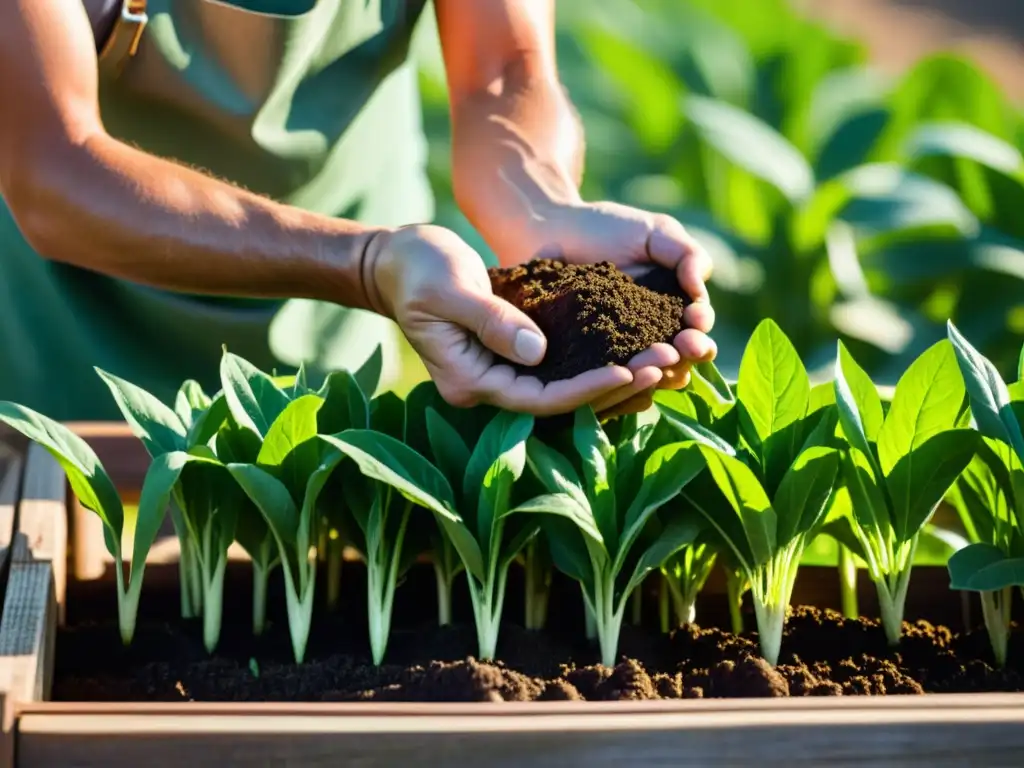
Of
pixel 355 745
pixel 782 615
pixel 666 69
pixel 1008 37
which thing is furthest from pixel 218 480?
pixel 1008 37

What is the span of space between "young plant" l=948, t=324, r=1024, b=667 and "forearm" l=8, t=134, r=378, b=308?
0.68 m

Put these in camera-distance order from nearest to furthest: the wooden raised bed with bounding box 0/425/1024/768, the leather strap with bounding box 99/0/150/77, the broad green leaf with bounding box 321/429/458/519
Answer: the wooden raised bed with bounding box 0/425/1024/768, the broad green leaf with bounding box 321/429/458/519, the leather strap with bounding box 99/0/150/77

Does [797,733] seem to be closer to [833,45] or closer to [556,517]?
[556,517]

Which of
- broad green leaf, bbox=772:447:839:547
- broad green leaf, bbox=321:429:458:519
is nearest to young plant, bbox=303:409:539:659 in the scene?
broad green leaf, bbox=321:429:458:519

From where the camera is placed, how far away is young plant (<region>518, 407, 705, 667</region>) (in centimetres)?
112

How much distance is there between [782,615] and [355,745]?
46cm

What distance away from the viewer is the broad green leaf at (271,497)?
3.63ft

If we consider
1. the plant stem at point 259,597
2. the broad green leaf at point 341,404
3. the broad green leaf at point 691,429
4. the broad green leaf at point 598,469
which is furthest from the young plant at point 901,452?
the plant stem at point 259,597

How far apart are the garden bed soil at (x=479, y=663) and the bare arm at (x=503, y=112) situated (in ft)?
1.97

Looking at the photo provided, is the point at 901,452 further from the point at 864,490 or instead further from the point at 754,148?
the point at 754,148

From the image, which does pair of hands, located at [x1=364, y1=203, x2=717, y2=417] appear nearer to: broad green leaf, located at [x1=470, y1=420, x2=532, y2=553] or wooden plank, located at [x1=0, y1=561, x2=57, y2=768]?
broad green leaf, located at [x1=470, y1=420, x2=532, y2=553]

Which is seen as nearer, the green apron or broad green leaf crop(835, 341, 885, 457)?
broad green leaf crop(835, 341, 885, 457)

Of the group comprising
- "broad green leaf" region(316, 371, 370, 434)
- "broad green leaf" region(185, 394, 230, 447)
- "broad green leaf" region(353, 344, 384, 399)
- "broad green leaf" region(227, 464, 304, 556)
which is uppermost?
"broad green leaf" region(353, 344, 384, 399)

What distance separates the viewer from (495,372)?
3.94 ft
